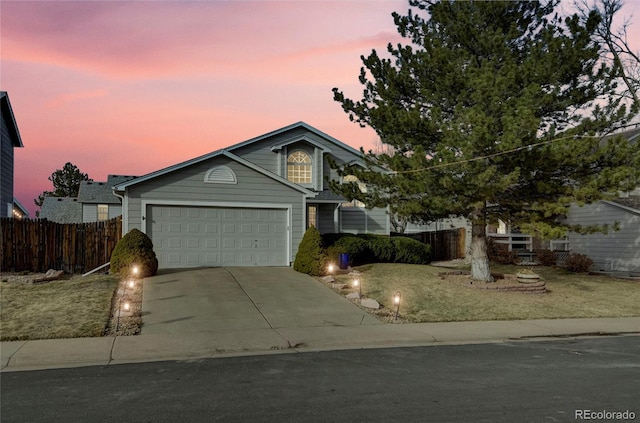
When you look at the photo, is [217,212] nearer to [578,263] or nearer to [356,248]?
[356,248]

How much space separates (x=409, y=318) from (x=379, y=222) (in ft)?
42.8

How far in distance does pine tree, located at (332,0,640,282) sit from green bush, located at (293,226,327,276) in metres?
2.03

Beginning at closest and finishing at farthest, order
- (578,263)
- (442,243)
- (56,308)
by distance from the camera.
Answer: (56,308) < (578,263) < (442,243)

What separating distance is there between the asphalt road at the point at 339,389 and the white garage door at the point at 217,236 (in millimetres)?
10536

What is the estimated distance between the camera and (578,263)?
21.6 metres

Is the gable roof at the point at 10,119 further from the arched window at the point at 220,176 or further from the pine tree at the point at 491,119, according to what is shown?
the pine tree at the point at 491,119

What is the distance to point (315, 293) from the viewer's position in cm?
1465

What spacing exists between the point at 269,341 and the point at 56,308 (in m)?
5.36

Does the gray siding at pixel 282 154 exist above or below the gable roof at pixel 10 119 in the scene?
below

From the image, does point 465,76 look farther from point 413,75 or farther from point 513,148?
point 513,148

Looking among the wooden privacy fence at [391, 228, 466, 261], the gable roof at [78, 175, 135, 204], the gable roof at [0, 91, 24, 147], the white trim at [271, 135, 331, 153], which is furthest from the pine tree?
the gable roof at [78, 175, 135, 204]

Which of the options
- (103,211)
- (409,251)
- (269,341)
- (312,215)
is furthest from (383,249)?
(103,211)

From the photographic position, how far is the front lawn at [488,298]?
1316 centimetres

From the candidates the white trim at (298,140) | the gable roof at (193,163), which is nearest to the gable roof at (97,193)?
the white trim at (298,140)
